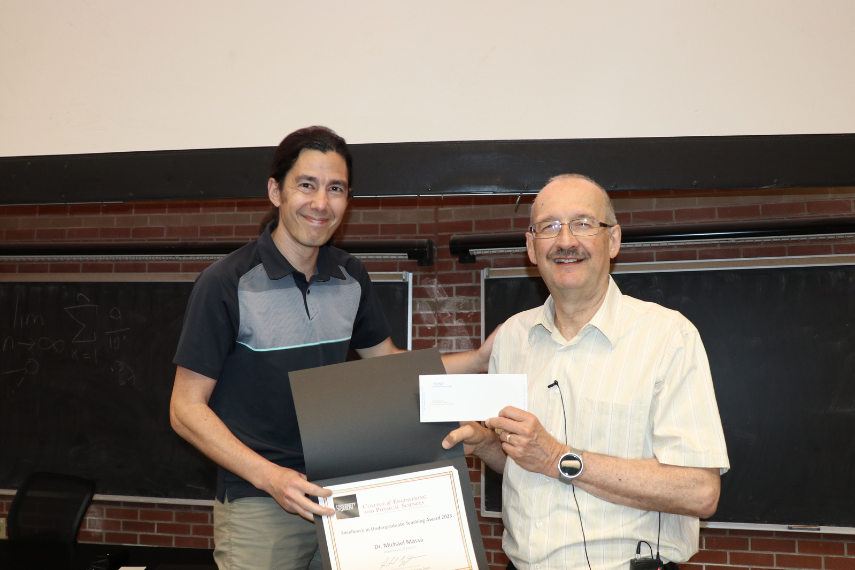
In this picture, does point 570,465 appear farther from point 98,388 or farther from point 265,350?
point 98,388

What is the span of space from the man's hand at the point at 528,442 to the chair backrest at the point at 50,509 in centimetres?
280

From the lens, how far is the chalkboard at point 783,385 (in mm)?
3203

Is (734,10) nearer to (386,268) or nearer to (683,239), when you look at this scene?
(683,239)

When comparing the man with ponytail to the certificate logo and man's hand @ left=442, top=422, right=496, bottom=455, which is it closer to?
the certificate logo

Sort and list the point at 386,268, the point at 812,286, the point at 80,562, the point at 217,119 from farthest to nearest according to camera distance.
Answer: the point at 386,268, the point at 812,286, the point at 80,562, the point at 217,119

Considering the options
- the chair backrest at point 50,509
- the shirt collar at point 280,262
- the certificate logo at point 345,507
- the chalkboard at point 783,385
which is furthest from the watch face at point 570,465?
the chair backrest at point 50,509

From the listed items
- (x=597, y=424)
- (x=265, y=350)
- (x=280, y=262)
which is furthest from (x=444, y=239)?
(x=597, y=424)

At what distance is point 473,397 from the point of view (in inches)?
53.7

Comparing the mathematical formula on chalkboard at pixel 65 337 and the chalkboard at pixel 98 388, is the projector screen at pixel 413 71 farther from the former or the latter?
the mathematical formula on chalkboard at pixel 65 337

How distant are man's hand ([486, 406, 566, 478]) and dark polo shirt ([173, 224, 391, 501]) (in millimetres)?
571

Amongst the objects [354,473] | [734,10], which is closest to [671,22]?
[734,10]

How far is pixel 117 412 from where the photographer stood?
397cm

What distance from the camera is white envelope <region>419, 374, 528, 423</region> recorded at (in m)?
1.36

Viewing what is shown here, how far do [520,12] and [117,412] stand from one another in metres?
3.55
